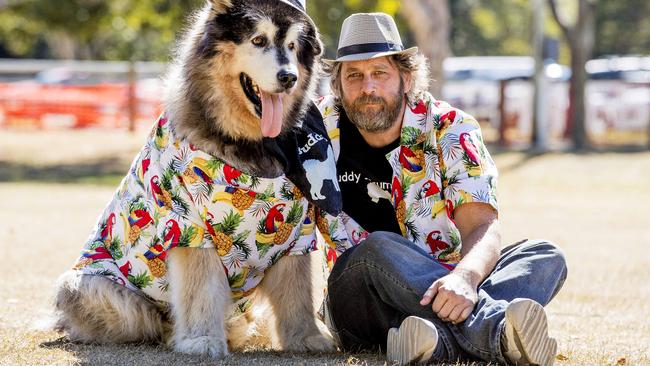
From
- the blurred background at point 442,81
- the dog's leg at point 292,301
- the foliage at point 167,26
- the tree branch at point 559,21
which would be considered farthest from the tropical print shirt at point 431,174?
the tree branch at point 559,21

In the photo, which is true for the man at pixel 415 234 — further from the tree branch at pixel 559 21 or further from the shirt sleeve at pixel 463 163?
the tree branch at pixel 559 21

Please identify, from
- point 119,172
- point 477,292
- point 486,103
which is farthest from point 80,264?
point 486,103

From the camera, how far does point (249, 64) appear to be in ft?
13.4

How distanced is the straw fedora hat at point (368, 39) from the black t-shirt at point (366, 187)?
436 mm

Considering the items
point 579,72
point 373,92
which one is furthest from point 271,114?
point 579,72

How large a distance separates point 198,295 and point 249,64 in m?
1.04

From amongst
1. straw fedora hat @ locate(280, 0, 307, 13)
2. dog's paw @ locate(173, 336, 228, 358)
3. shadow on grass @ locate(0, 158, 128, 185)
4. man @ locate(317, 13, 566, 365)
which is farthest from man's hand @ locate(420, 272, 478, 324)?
shadow on grass @ locate(0, 158, 128, 185)

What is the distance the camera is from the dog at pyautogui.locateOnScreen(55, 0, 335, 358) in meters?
4.10

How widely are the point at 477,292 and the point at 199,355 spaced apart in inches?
47.6

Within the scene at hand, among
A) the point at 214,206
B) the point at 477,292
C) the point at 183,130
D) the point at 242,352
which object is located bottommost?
the point at 242,352

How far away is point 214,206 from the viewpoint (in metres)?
4.07

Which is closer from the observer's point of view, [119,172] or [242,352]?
[242,352]

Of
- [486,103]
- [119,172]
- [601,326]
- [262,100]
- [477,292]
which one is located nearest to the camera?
[477,292]

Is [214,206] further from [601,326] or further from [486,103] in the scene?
[486,103]
